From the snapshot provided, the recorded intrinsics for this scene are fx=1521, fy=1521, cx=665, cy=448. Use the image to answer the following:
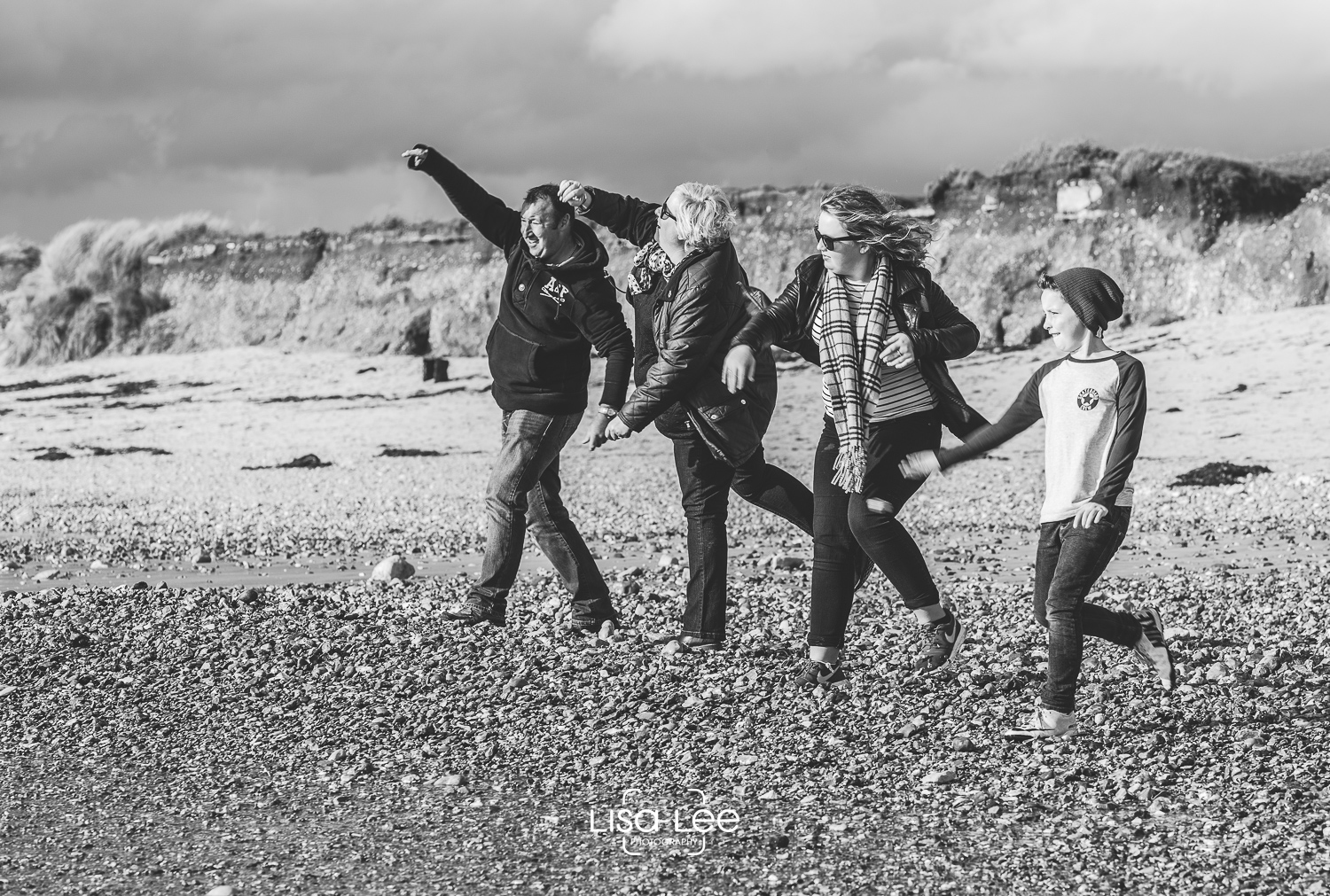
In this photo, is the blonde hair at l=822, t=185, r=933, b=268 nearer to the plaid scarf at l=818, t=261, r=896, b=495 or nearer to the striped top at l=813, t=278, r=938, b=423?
the plaid scarf at l=818, t=261, r=896, b=495

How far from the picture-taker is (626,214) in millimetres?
6680

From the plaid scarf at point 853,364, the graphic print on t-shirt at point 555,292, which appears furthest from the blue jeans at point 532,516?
the plaid scarf at point 853,364

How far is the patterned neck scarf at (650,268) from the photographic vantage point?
6262 millimetres

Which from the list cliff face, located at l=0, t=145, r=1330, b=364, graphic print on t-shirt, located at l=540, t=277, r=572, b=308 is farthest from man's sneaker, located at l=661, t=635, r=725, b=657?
cliff face, located at l=0, t=145, r=1330, b=364

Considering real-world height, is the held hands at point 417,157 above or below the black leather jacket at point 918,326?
above

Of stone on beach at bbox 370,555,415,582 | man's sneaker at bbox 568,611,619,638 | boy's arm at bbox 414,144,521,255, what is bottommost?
stone on beach at bbox 370,555,415,582

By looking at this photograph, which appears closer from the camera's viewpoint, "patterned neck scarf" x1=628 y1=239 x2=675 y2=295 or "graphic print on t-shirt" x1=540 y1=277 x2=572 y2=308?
"patterned neck scarf" x1=628 y1=239 x2=675 y2=295

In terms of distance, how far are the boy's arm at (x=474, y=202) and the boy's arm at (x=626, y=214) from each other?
1.44 ft

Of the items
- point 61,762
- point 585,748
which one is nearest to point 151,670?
point 61,762

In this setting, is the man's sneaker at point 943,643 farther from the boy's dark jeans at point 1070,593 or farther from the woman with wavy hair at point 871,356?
the boy's dark jeans at point 1070,593

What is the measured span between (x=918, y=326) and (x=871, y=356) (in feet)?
0.74

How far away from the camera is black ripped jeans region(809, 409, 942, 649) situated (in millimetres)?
5590
